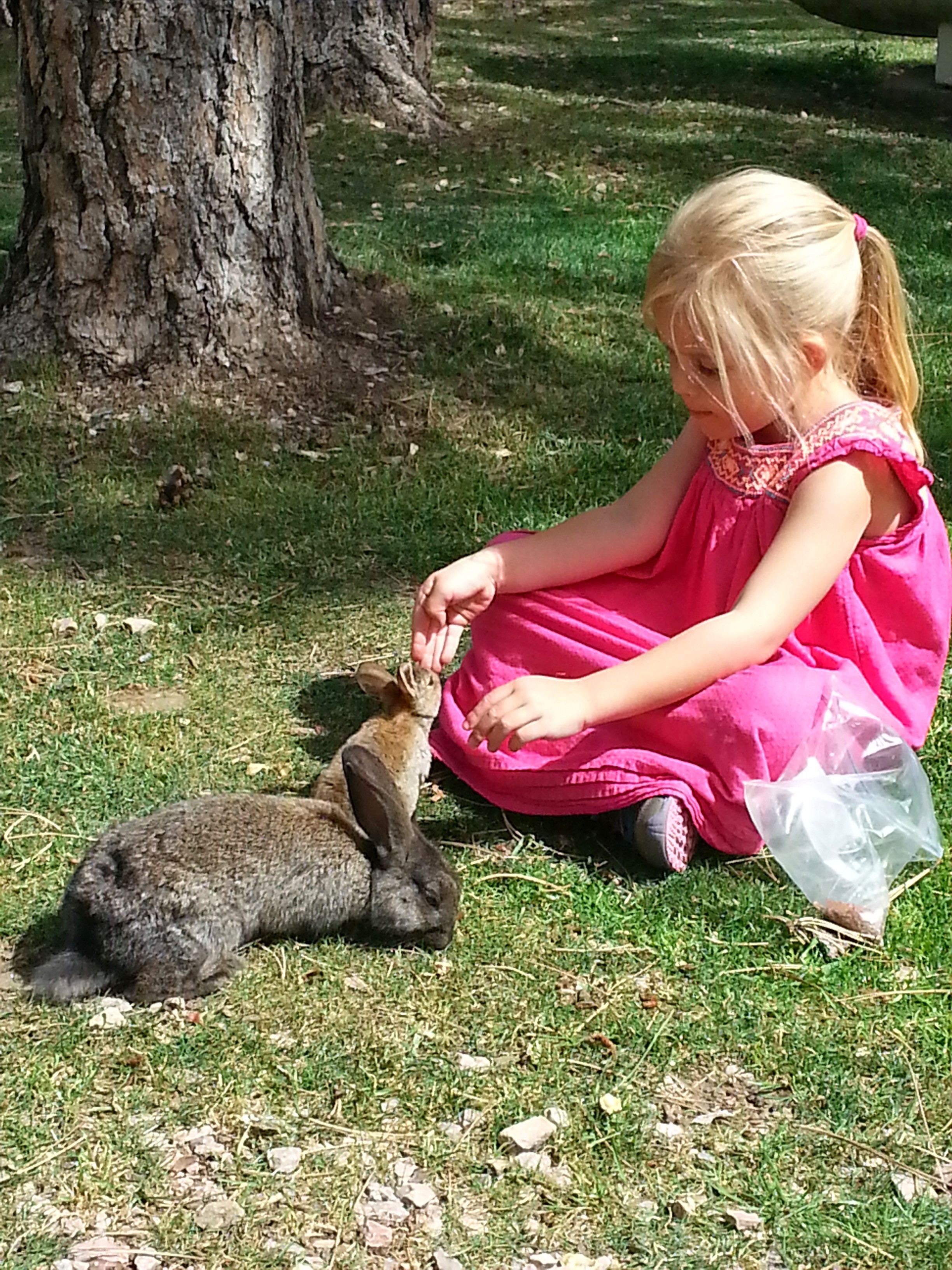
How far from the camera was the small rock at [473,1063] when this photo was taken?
258 centimetres

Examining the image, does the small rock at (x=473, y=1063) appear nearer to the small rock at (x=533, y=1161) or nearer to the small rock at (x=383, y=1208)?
the small rock at (x=533, y=1161)

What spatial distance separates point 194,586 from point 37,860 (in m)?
1.33

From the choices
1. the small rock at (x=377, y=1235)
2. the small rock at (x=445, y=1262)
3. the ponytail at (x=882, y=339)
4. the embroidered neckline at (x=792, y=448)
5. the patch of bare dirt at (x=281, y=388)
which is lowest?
the small rock at (x=445, y=1262)

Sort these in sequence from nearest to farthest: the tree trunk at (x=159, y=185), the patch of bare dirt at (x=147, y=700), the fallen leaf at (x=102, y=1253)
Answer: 1. the fallen leaf at (x=102, y=1253)
2. the patch of bare dirt at (x=147, y=700)
3. the tree trunk at (x=159, y=185)

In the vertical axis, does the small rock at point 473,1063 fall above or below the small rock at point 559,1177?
above

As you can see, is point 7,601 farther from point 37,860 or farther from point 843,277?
point 843,277

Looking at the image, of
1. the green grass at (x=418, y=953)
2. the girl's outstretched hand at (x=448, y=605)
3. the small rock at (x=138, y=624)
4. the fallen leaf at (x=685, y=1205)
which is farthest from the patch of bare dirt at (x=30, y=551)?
the fallen leaf at (x=685, y=1205)

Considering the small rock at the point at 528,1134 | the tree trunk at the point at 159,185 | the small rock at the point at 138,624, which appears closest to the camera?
the small rock at the point at 528,1134

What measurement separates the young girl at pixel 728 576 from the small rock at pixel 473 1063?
0.57 meters

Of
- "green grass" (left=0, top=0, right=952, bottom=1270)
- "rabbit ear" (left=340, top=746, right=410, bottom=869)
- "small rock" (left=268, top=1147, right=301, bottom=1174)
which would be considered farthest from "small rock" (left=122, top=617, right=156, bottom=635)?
"small rock" (left=268, top=1147, right=301, bottom=1174)

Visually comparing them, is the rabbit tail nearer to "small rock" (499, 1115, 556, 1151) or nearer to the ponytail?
"small rock" (499, 1115, 556, 1151)

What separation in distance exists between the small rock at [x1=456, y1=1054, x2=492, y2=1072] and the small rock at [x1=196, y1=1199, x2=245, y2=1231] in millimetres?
469

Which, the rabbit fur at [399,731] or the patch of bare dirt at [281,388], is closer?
the rabbit fur at [399,731]

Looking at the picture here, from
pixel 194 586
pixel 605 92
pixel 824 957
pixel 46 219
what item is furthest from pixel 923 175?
pixel 824 957
